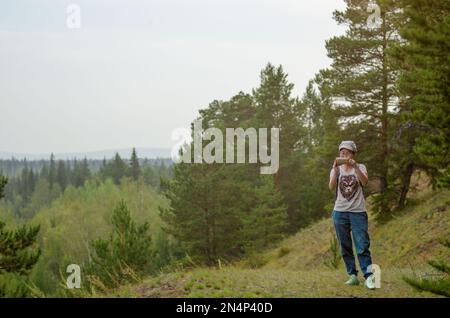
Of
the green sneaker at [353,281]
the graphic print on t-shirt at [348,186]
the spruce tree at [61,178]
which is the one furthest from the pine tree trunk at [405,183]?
the spruce tree at [61,178]

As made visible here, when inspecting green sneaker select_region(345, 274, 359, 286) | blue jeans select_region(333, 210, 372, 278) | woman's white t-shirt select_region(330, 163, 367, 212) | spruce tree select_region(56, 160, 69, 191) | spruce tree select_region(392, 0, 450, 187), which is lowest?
spruce tree select_region(56, 160, 69, 191)

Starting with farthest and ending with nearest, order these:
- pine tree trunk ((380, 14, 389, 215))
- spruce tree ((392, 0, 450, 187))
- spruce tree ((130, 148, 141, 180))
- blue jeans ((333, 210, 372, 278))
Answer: spruce tree ((130, 148, 141, 180))
pine tree trunk ((380, 14, 389, 215))
spruce tree ((392, 0, 450, 187))
blue jeans ((333, 210, 372, 278))

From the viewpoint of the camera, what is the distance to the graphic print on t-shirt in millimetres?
8562

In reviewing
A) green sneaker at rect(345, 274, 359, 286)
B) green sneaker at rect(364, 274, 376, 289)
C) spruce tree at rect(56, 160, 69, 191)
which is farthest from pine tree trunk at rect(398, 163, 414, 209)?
spruce tree at rect(56, 160, 69, 191)

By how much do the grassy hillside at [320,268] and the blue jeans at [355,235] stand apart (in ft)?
1.51

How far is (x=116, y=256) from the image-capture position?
27.9 meters

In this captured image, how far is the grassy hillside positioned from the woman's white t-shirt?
137 cm

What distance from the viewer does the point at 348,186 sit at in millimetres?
8586

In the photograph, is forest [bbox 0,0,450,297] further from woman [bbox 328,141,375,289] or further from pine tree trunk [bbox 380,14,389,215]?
woman [bbox 328,141,375,289]

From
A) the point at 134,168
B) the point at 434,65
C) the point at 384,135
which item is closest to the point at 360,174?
the point at 434,65

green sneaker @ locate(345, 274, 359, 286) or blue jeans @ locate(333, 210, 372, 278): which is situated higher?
blue jeans @ locate(333, 210, 372, 278)

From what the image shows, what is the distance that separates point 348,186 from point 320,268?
52.4 ft

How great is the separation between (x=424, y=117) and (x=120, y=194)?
283 feet

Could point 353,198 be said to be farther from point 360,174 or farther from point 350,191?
point 360,174
